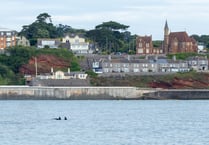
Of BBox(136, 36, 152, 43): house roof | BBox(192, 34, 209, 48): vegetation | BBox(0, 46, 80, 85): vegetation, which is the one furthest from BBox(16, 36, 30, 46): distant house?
BBox(192, 34, 209, 48): vegetation

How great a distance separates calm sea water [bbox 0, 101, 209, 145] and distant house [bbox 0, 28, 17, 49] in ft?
198

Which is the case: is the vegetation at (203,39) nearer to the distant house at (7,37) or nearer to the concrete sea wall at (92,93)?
the distant house at (7,37)

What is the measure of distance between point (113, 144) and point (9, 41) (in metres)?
105

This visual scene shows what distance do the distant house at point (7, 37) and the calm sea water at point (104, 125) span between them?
198ft

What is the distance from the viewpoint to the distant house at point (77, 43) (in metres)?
166

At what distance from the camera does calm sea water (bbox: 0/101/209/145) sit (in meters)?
60.6

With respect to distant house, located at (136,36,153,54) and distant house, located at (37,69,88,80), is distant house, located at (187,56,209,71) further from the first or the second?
distant house, located at (37,69,88,80)

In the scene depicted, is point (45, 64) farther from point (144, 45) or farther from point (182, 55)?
point (144, 45)

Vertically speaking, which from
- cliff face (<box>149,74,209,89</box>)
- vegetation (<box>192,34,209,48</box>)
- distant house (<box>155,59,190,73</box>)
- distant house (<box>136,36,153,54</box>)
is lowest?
cliff face (<box>149,74,209,89</box>)

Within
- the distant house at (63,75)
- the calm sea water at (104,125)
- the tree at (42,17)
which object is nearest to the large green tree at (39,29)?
the tree at (42,17)

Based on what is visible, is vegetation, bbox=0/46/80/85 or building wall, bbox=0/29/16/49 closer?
vegetation, bbox=0/46/80/85

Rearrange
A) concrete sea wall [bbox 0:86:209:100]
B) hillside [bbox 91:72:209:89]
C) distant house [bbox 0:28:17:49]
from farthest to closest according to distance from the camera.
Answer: distant house [bbox 0:28:17:49]
hillside [bbox 91:72:209:89]
concrete sea wall [bbox 0:86:209:100]

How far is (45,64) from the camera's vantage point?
138000 millimetres

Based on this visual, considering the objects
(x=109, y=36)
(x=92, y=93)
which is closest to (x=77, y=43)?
(x=109, y=36)
